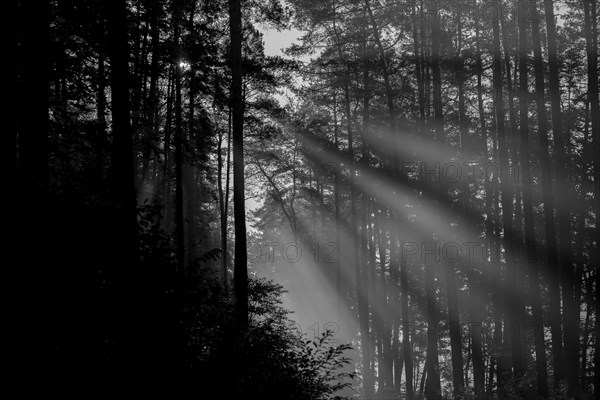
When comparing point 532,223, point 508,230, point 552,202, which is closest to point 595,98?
point 552,202

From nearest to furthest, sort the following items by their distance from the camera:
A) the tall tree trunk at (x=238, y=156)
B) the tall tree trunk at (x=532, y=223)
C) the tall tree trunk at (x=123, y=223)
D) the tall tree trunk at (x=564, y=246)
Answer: the tall tree trunk at (x=123, y=223), the tall tree trunk at (x=238, y=156), the tall tree trunk at (x=532, y=223), the tall tree trunk at (x=564, y=246)

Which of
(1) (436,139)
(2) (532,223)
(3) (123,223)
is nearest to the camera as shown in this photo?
(3) (123,223)

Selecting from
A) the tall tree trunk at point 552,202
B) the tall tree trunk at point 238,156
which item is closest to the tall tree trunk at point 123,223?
the tall tree trunk at point 238,156

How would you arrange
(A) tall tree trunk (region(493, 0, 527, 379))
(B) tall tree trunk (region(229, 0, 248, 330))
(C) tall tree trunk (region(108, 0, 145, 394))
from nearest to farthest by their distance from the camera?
(C) tall tree trunk (region(108, 0, 145, 394)) → (B) tall tree trunk (region(229, 0, 248, 330)) → (A) tall tree trunk (region(493, 0, 527, 379))

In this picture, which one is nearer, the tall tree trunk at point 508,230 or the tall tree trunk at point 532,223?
the tall tree trunk at point 532,223

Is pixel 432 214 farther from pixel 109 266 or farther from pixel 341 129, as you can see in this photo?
pixel 109 266

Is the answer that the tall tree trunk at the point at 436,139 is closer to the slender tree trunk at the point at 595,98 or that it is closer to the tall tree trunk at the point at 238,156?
the slender tree trunk at the point at 595,98

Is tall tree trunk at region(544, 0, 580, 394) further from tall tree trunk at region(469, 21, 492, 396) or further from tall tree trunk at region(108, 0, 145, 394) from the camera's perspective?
tall tree trunk at region(108, 0, 145, 394)

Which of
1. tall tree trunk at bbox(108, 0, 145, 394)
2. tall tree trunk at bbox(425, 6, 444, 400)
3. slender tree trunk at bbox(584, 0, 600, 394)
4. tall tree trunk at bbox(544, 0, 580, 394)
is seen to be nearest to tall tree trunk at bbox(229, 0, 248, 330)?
tall tree trunk at bbox(108, 0, 145, 394)

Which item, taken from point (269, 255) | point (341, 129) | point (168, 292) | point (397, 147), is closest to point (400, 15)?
point (397, 147)

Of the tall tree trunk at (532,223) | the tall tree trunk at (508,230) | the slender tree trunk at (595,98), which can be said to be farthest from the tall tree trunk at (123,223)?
the slender tree trunk at (595,98)

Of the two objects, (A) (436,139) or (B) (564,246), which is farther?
(A) (436,139)

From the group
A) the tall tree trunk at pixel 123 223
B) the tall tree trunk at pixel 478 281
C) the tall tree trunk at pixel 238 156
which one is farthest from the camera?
the tall tree trunk at pixel 478 281

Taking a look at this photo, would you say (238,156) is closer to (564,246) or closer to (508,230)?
(508,230)
